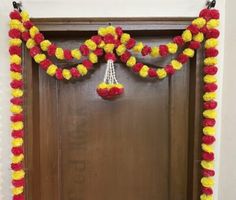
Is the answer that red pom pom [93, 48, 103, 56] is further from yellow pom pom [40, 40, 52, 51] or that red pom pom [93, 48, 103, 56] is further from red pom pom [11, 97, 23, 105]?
red pom pom [11, 97, 23, 105]

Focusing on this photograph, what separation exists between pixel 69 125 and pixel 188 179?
768 millimetres

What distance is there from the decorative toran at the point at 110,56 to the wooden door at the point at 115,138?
5.4 inches

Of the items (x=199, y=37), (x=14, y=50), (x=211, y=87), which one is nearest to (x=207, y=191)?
(x=211, y=87)

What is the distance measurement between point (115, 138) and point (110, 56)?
1.62 feet

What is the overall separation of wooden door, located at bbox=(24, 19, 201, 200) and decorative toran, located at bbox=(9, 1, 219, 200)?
0.45 ft

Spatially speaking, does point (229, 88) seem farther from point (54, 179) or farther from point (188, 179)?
point (54, 179)

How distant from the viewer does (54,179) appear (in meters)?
1.37

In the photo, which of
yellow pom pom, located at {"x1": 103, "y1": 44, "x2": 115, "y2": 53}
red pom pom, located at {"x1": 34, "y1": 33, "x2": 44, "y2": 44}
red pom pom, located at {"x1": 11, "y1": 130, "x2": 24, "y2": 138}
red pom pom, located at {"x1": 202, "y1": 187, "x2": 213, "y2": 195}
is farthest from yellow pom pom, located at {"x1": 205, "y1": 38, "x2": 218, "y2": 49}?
red pom pom, located at {"x1": 11, "y1": 130, "x2": 24, "y2": 138}

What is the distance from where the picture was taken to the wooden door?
1.35 m

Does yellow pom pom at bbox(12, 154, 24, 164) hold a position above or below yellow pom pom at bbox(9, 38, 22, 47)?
below

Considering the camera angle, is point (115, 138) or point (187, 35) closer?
point (187, 35)

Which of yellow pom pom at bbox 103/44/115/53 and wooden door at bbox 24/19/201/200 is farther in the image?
wooden door at bbox 24/19/201/200

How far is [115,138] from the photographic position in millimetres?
1370

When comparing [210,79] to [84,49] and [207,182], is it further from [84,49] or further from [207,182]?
[84,49]
